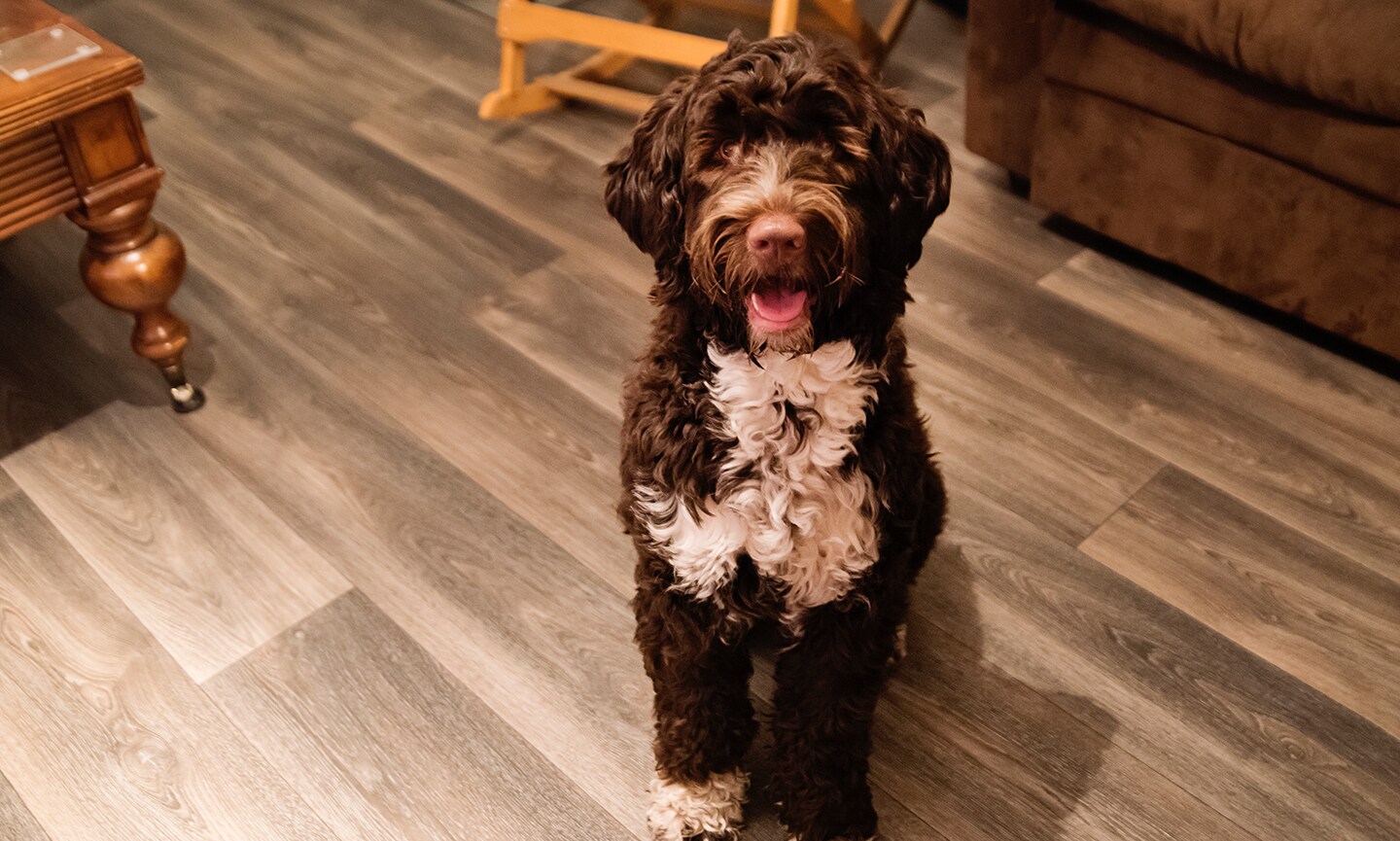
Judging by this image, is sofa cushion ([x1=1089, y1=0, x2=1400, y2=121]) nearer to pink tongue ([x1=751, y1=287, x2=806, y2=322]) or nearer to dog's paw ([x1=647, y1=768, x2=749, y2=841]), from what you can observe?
pink tongue ([x1=751, y1=287, x2=806, y2=322])

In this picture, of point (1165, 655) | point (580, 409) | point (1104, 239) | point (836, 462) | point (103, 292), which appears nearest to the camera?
point (836, 462)

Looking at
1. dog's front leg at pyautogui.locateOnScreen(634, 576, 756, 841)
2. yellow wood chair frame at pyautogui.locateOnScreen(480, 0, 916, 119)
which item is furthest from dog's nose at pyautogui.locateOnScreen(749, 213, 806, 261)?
yellow wood chair frame at pyautogui.locateOnScreen(480, 0, 916, 119)

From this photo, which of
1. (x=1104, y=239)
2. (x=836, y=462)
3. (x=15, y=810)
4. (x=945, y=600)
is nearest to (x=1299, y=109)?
(x=1104, y=239)

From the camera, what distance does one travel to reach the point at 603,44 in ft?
9.48

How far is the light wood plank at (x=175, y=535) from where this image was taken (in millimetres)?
1843

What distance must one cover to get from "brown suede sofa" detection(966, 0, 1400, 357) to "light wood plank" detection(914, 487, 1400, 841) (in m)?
0.77

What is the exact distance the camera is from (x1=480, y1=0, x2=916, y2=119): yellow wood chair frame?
9.26 feet

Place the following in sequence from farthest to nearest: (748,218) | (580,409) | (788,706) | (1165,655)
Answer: (580,409)
(1165,655)
(788,706)
(748,218)

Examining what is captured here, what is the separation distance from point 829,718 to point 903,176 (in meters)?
0.65

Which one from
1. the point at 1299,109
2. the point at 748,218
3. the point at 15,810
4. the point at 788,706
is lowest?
the point at 15,810

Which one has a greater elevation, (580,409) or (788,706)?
(788,706)

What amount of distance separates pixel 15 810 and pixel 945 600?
134 centimetres

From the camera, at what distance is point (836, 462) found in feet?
4.26

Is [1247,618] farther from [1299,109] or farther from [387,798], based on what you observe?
[387,798]
